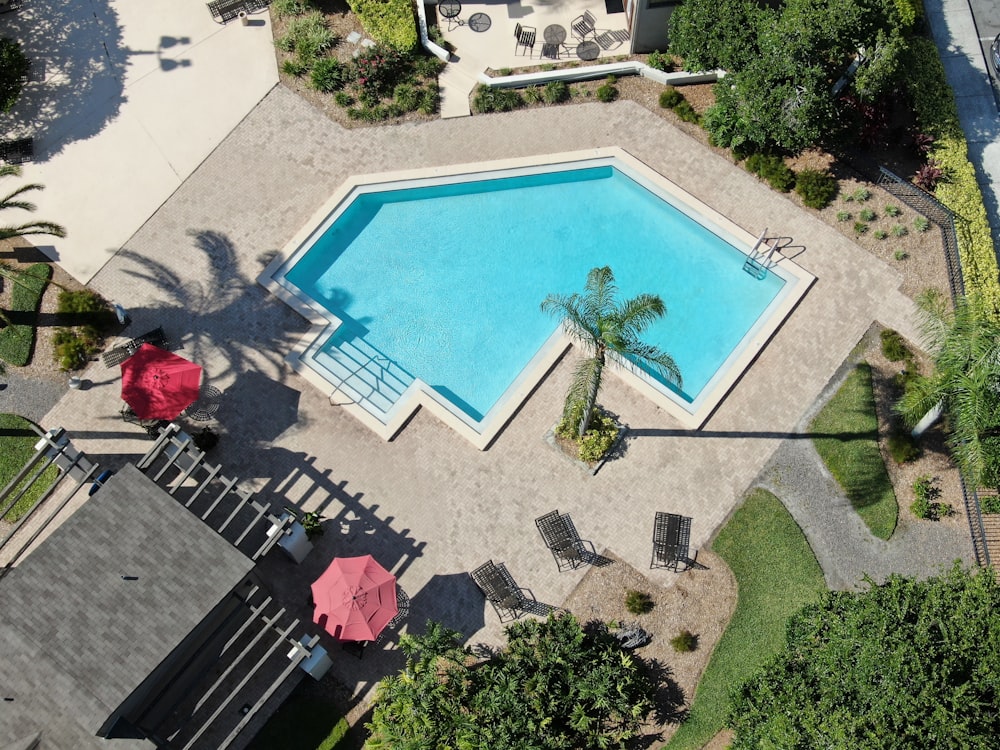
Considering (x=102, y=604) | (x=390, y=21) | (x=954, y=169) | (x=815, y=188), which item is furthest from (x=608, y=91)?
(x=102, y=604)

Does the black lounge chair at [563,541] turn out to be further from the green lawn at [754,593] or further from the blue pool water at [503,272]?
the blue pool water at [503,272]

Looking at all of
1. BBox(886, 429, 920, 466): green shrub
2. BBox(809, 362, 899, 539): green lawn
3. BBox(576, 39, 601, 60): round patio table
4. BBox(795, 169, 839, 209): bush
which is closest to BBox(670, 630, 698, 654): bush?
BBox(809, 362, 899, 539): green lawn

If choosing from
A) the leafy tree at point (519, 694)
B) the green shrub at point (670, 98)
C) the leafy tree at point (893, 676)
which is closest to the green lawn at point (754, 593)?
the leafy tree at point (519, 694)

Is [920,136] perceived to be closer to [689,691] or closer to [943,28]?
[943,28]

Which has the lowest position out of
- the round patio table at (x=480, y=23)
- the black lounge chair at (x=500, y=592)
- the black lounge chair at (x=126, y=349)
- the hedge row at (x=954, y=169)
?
the black lounge chair at (x=126, y=349)

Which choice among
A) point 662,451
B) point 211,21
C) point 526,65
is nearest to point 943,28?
point 526,65

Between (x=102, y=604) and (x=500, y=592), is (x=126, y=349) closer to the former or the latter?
(x=102, y=604)
